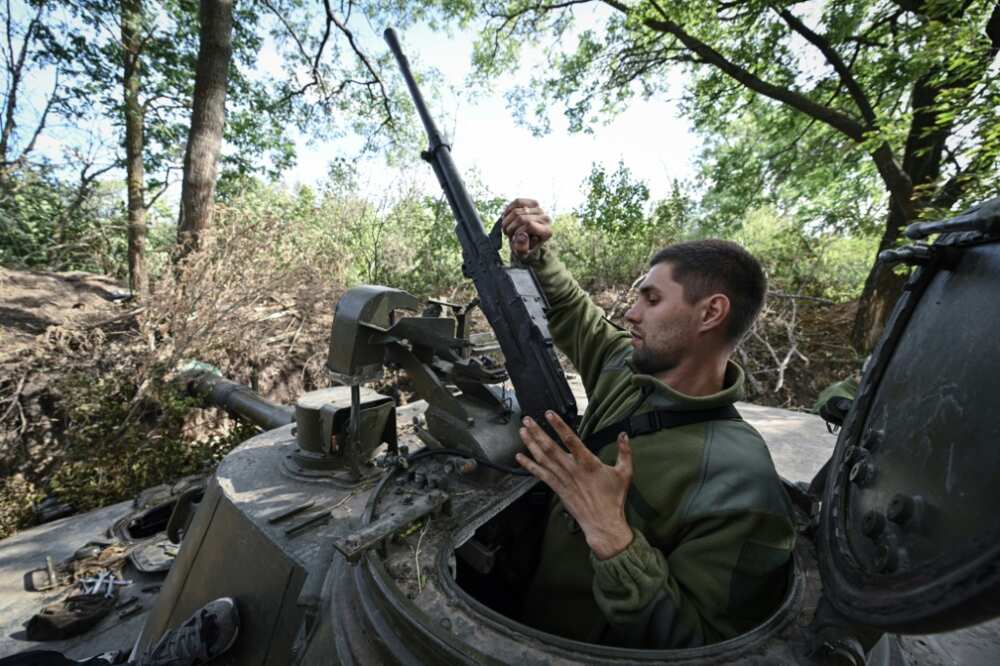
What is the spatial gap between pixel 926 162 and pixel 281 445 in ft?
36.1

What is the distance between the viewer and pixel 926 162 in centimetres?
745

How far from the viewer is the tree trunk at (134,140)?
7336 millimetres

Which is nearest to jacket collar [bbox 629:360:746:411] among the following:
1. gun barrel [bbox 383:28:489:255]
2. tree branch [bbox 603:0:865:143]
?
gun barrel [bbox 383:28:489:255]

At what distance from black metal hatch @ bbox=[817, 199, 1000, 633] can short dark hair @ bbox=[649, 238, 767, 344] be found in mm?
684

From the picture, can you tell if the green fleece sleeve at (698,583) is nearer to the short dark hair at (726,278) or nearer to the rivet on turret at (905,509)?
the rivet on turret at (905,509)

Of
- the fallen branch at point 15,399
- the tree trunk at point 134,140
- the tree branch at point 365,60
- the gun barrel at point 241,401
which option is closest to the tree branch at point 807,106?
the tree branch at point 365,60

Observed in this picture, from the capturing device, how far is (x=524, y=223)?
2398 mm

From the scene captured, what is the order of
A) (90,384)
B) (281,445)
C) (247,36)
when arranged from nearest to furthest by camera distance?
(281,445) < (90,384) < (247,36)

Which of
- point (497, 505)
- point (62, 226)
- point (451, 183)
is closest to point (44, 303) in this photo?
point (62, 226)

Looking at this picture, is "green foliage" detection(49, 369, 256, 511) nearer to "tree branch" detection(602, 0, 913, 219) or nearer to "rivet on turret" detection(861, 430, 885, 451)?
"rivet on turret" detection(861, 430, 885, 451)

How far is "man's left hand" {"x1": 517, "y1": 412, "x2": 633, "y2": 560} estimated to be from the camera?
1.19 metres

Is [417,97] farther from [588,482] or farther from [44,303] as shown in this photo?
[44,303]

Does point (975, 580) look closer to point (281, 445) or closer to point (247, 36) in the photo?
point (281, 445)

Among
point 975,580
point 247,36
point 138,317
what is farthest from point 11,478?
point 247,36
